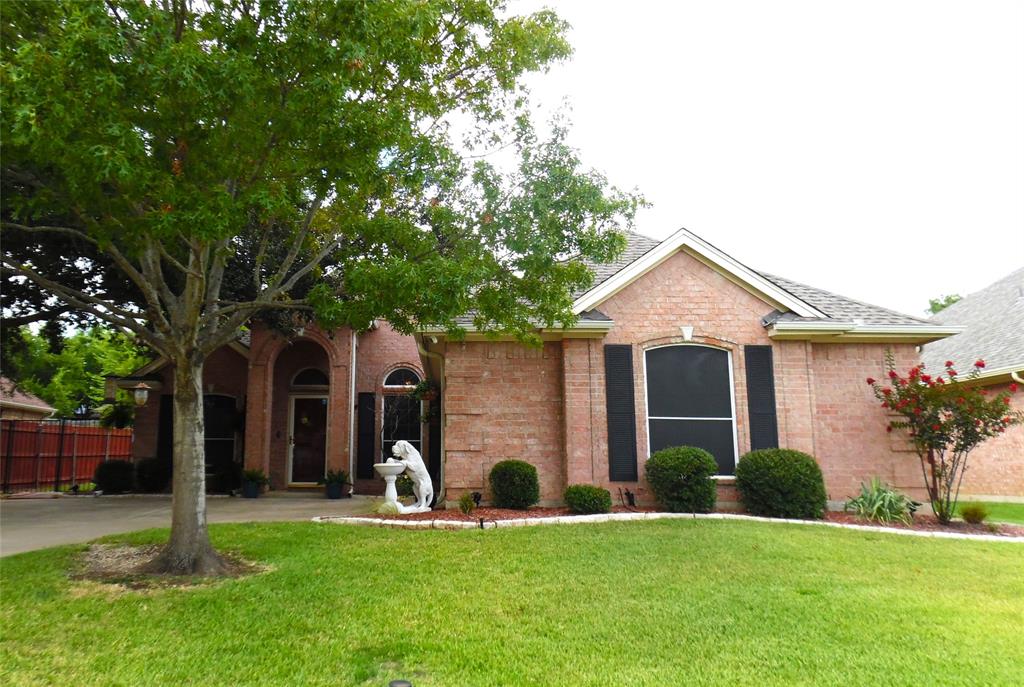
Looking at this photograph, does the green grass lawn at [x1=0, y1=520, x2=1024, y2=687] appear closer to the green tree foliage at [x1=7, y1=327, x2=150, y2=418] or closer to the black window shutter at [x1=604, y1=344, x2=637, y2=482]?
the black window shutter at [x1=604, y1=344, x2=637, y2=482]

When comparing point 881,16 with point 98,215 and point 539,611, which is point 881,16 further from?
point 98,215

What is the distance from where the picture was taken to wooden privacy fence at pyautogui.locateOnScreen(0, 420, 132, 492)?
17531 mm

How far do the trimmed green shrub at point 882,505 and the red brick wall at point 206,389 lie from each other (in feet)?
47.1

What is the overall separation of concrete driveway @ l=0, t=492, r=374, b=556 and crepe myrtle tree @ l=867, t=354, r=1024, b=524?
9573 millimetres

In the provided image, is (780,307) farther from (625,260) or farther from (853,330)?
(625,260)

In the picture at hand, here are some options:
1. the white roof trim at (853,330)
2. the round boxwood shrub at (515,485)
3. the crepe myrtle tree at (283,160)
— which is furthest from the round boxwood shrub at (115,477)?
the white roof trim at (853,330)

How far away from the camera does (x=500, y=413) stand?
36.4ft

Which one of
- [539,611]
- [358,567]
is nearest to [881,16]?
[539,611]

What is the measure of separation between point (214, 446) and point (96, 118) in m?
13.0

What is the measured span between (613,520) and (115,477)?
43.0ft

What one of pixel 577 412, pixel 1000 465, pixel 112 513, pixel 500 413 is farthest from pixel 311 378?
pixel 1000 465

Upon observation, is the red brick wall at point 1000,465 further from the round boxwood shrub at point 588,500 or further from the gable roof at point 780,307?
the round boxwood shrub at point 588,500

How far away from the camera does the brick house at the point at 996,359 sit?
13961 mm

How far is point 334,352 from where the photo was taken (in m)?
15.5
